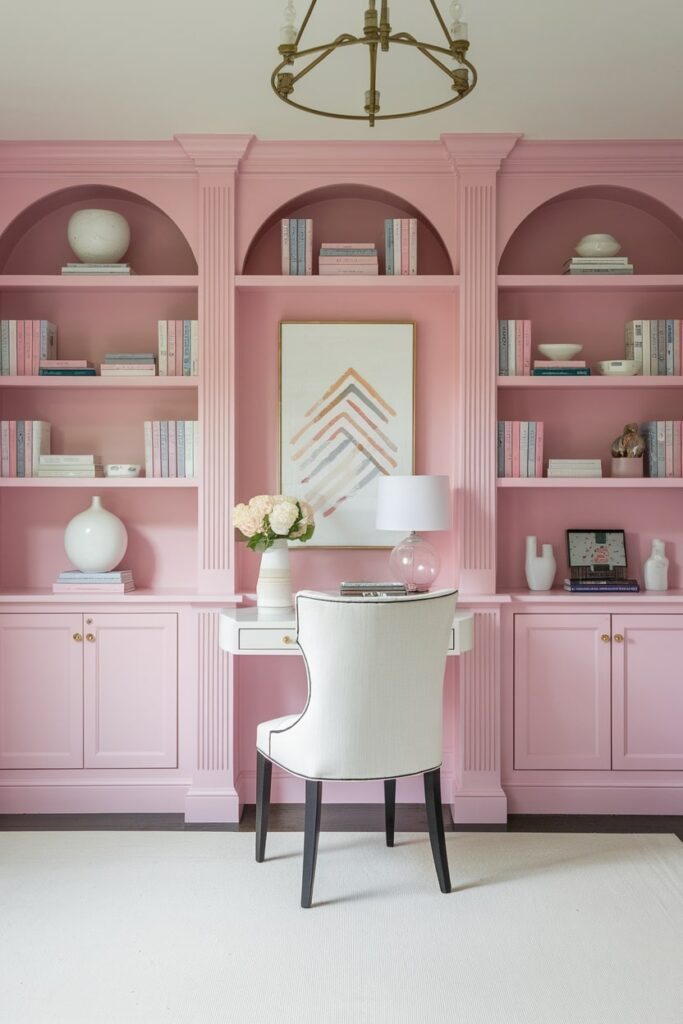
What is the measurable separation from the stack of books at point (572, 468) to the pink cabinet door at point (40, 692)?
7.07 feet

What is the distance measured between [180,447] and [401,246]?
4.23 ft

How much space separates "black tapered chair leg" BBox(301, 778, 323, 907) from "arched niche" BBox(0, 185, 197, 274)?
7.85 ft

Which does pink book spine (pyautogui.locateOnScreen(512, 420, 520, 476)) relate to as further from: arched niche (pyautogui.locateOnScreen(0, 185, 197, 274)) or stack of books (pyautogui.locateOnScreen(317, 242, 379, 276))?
arched niche (pyautogui.locateOnScreen(0, 185, 197, 274))

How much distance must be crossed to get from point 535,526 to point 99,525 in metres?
1.95

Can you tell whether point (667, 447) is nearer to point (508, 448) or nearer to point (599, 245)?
point (508, 448)

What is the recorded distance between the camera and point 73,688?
354 centimetres

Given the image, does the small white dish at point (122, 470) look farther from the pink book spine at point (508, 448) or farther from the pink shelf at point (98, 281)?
the pink book spine at point (508, 448)

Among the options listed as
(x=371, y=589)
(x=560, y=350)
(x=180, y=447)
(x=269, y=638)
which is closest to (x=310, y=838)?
(x=269, y=638)

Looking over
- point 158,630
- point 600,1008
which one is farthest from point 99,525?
point 600,1008

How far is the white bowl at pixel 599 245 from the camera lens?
11.7ft

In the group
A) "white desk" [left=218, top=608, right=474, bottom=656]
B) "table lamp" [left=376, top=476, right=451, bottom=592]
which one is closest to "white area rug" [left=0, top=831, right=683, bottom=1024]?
"white desk" [left=218, top=608, right=474, bottom=656]

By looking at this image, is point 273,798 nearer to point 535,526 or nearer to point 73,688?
point 73,688

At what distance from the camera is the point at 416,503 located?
330cm

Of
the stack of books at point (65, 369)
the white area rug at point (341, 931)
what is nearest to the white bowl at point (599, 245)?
the stack of books at point (65, 369)
